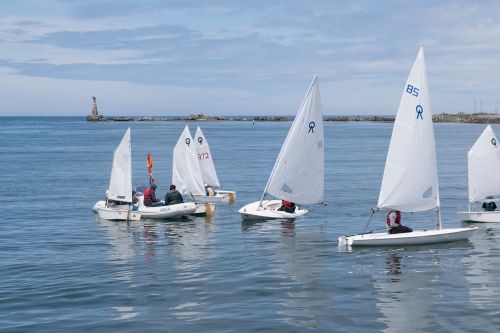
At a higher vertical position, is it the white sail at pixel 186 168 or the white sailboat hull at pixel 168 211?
the white sail at pixel 186 168

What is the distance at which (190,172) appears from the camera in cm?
5097

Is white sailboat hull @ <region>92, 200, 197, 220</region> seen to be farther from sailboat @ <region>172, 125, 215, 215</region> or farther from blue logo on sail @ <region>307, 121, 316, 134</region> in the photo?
blue logo on sail @ <region>307, 121, 316, 134</region>

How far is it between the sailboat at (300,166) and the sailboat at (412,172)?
324 inches

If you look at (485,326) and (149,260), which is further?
(149,260)

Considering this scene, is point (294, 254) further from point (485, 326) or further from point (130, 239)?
point (485, 326)

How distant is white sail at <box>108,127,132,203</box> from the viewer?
45.6 m

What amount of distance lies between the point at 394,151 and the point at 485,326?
14731 mm

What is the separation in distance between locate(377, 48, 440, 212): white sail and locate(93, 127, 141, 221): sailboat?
17.5 metres

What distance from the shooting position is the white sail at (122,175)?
1794 inches

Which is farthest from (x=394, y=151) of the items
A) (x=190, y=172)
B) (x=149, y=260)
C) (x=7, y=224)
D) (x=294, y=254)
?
(x=7, y=224)

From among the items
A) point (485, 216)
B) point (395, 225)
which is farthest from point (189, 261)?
point (485, 216)

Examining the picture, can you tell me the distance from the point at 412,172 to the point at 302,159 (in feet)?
30.3

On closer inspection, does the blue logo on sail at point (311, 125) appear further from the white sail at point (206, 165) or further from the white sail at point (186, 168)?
the white sail at point (206, 165)

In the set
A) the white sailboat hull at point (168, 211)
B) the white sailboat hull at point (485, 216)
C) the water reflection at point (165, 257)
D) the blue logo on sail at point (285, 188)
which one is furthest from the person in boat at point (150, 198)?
the white sailboat hull at point (485, 216)
